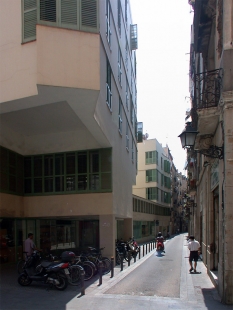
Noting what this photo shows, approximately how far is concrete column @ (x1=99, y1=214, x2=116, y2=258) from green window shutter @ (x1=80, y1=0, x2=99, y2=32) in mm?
8355

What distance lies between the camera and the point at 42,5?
11.4m

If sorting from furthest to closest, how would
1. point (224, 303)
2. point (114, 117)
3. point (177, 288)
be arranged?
point (114, 117)
point (177, 288)
point (224, 303)

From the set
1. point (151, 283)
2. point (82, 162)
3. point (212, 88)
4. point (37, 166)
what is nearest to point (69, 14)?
point (212, 88)

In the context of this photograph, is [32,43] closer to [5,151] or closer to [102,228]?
[5,151]

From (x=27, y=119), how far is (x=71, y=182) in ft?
12.7

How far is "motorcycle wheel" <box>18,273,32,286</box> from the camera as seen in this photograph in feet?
36.0

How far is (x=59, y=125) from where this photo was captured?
15789 mm

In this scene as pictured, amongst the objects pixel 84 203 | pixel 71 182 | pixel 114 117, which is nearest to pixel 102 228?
pixel 84 203

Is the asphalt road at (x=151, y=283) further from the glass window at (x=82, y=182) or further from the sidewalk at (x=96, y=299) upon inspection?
the glass window at (x=82, y=182)

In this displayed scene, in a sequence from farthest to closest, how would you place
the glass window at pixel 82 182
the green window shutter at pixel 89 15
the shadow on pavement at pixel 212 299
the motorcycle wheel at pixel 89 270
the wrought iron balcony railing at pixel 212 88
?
the glass window at pixel 82 182 → the motorcycle wheel at pixel 89 270 → the green window shutter at pixel 89 15 → the wrought iron balcony railing at pixel 212 88 → the shadow on pavement at pixel 212 299

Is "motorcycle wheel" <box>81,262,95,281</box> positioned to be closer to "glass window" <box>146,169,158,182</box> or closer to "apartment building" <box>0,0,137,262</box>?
"apartment building" <box>0,0,137,262</box>

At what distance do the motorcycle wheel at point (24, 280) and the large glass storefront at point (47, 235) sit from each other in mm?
4587

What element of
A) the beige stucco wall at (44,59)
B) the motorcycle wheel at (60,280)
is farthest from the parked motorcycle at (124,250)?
the beige stucco wall at (44,59)

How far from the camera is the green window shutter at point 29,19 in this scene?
38.1ft
